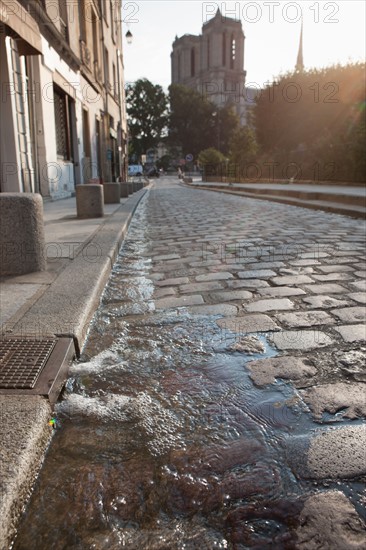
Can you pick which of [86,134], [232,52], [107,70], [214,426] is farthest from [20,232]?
[232,52]

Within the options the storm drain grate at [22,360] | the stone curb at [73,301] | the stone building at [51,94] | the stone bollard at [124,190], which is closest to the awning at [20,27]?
the stone building at [51,94]

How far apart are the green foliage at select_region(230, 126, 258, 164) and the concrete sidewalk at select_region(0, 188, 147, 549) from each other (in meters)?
25.3

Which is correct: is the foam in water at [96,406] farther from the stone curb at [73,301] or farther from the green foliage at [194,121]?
the green foliage at [194,121]

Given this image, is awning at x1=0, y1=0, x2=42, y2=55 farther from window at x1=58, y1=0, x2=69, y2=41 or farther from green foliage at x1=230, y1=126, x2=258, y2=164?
green foliage at x1=230, y1=126, x2=258, y2=164

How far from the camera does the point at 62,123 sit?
1444 cm

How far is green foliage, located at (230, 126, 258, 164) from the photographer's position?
29719mm

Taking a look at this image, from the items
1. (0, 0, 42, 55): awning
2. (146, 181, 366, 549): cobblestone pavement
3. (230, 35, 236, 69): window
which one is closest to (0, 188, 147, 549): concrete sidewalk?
(146, 181, 366, 549): cobblestone pavement

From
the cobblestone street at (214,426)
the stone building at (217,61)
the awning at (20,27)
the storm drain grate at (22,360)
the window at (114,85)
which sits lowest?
the cobblestone street at (214,426)

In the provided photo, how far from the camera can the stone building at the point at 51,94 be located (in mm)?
9039

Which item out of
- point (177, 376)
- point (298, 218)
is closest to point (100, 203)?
point (298, 218)

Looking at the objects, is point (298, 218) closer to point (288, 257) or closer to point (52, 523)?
point (288, 257)

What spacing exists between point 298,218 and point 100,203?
398 centimetres

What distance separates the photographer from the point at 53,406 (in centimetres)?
186

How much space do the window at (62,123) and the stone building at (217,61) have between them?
206 ft
